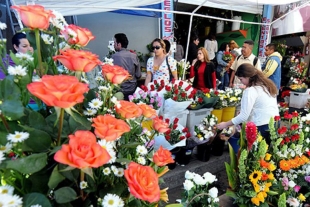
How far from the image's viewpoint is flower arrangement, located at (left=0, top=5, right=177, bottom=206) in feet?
1.54

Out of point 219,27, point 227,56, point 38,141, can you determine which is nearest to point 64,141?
point 38,141

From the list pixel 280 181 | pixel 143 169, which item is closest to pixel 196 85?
pixel 280 181

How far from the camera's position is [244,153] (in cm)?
160

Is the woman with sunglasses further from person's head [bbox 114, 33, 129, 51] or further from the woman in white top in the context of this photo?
the woman in white top

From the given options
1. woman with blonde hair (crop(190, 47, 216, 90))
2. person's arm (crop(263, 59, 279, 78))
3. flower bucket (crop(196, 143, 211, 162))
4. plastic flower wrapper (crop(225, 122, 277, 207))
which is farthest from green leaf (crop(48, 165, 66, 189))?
person's arm (crop(263, 59, 279, 78))

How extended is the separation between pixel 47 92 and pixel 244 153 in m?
1.43

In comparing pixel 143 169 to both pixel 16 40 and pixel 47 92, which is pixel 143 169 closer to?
pixel 47 92

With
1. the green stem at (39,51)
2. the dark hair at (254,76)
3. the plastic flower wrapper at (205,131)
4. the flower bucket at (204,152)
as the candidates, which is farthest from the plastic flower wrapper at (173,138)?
the green stem at (39,51)

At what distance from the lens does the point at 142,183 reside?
533 millimetres

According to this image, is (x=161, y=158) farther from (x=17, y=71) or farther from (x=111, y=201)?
(x=17, y=71)

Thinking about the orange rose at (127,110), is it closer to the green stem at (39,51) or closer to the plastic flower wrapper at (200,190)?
the green stem at (39,51)

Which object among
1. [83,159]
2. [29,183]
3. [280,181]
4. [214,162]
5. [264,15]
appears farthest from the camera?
[264,15]

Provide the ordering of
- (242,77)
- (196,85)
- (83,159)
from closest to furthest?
1. (83,159)
2. (242,77)
3. (196,85)

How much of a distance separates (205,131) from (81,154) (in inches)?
90.0
